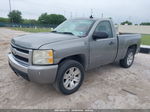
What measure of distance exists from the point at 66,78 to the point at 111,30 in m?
2.18

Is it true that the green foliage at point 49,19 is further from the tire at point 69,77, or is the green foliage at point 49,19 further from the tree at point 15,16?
the tire at point 69,77

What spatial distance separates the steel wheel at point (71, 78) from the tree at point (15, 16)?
70.9 meters

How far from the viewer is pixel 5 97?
298cm

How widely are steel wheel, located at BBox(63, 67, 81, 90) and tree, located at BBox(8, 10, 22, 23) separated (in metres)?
70.9

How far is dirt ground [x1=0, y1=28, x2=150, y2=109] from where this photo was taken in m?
2.79

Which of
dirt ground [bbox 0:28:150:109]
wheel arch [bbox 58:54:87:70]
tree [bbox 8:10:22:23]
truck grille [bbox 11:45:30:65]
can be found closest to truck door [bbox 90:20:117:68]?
wheel arch [bbox 58:54:87:70]

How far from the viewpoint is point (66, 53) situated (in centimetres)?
283

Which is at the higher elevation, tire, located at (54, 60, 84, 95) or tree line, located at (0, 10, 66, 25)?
tree line, located at (0, 10, 66, 25)

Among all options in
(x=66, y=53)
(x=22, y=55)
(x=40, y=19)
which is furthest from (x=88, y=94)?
(x=40, y=19)

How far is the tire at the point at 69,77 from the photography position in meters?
2.85

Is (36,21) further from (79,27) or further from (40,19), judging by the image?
(79,27)

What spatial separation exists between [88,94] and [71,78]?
57cm

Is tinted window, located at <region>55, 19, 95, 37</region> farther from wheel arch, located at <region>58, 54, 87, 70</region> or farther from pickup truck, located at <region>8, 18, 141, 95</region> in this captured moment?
wheel arch, located at <region>58, 54, 87, 70</region>

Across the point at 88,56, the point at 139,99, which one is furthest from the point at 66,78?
the point at 139,99
